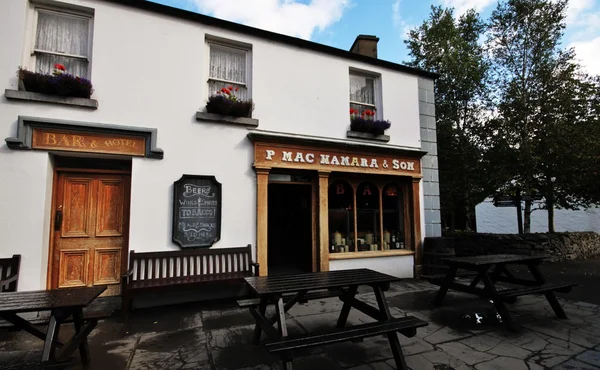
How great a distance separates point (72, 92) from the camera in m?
4.38

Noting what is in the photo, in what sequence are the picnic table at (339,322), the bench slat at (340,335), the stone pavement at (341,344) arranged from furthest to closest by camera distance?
1. the stone pavement at (341,344)
2. the picnic table at (339,322)
3. the bench slat at (340,335)

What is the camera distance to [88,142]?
4438 millimetres

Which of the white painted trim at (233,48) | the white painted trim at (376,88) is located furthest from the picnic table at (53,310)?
the white painted trim at (376,88)

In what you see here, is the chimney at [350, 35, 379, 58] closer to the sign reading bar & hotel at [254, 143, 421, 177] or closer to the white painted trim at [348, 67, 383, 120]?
the white painted trim at [348, 67, 383, 120]

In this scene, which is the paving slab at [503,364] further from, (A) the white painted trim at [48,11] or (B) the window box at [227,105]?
(A) the white painted trim at [48,11]

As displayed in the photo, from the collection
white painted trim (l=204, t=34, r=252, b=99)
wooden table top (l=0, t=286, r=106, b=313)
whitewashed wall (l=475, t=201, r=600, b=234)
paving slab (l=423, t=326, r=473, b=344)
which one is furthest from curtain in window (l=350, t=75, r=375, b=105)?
whitewashed wall (l=475, t=201, r=600, b=234)

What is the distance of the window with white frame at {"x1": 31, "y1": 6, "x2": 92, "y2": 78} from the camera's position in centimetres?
457

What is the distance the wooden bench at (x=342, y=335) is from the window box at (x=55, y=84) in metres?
4.64

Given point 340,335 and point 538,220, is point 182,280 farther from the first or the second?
point 538,220

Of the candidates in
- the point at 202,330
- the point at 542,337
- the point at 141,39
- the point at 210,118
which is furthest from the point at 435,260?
the point at 141,39

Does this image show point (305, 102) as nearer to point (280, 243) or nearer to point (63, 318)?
point (280, 243)

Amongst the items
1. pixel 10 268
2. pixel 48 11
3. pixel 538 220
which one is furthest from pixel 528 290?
pixel 538 220

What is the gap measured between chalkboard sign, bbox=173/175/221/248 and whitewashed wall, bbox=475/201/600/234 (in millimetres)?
A: 13374

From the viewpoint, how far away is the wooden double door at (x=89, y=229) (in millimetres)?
4492
